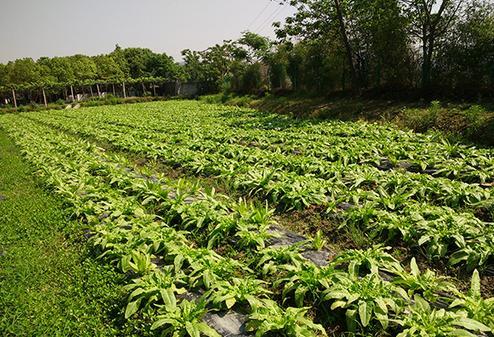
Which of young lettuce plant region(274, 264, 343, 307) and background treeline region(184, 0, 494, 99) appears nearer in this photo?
young lettuce plant region(274, 264, 343, 307)

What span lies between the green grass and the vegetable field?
0.28 m

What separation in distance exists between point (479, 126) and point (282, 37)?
1680 cm

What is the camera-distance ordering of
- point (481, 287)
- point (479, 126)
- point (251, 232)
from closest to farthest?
point (481, 287) < point (251, 232) < point (479, 126)

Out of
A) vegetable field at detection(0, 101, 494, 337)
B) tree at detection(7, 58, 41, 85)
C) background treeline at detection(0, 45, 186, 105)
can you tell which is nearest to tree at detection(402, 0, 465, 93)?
vegetable field at detection(0, 101, 494, 337)

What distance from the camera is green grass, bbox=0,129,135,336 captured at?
378cm

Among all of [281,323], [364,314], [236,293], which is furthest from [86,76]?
[364,314]

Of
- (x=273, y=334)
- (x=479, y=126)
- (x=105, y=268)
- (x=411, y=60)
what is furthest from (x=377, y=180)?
(x=411, y=60)

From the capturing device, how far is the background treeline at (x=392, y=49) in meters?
14.4

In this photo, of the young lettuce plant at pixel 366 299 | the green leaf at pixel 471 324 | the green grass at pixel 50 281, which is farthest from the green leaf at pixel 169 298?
the green leaf at pixel 471 324

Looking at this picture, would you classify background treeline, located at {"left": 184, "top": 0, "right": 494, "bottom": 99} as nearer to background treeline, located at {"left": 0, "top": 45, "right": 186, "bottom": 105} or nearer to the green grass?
the green grass

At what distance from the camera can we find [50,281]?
461 cm

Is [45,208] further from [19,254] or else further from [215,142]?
[215,142]

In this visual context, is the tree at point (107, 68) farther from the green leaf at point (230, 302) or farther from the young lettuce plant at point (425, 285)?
the young lettuce plant at point (425, 285)

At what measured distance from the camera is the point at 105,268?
4.77 meters
